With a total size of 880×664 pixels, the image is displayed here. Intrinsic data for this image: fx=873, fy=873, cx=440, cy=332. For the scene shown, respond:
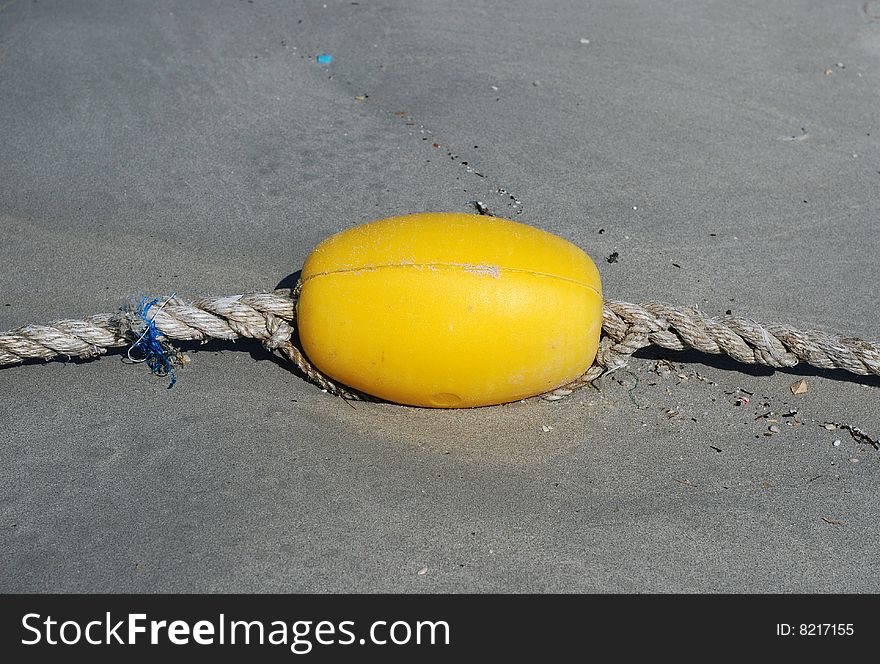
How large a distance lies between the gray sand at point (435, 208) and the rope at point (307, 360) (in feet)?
0.49

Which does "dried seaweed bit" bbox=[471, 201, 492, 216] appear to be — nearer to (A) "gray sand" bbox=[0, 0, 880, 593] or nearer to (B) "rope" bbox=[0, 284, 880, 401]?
(A) "gray sand" bbox=[0, 0, 880, 593]

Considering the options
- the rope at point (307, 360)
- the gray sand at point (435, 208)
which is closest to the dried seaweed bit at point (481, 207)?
the gray sand at point (435, 208)

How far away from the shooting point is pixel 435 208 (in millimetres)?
4613

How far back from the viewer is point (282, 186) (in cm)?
476

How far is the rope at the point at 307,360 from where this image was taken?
3506 millimetres

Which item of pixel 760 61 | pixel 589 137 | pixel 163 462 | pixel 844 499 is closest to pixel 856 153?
pixel 760 61

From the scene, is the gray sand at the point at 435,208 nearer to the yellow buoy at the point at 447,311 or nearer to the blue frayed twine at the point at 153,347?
the blue frayed twine at the point at 153,347

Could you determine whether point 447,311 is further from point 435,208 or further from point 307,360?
point 435,208

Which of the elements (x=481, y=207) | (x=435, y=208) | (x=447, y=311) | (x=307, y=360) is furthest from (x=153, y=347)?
(x=481, y=207)

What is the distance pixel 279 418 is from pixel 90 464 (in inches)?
28.2

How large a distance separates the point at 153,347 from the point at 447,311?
1328mm

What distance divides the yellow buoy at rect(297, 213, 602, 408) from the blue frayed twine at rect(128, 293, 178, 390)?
0.67 metres

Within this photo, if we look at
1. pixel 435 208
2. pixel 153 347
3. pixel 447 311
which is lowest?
pixel 153 347

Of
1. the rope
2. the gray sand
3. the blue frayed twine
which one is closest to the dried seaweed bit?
the gray sand
